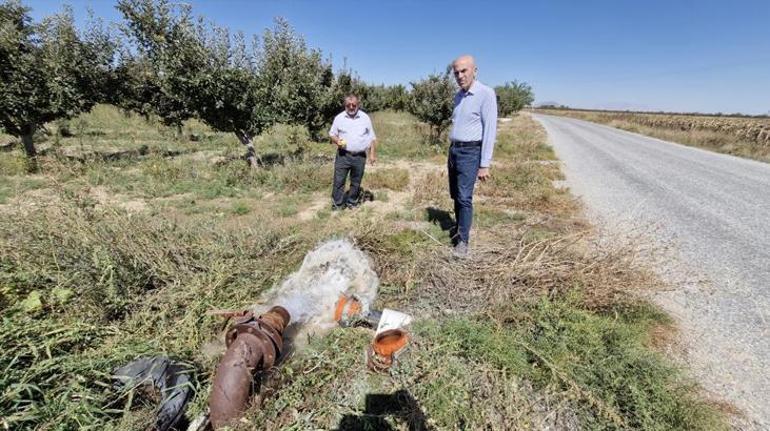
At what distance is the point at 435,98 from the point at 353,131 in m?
9.75

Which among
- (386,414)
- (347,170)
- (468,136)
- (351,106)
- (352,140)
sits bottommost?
(386,414)

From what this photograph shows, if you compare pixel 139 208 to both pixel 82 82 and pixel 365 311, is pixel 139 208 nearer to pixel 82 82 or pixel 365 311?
pixel 365 311

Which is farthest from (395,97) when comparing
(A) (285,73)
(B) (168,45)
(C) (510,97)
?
(B) (168,45)

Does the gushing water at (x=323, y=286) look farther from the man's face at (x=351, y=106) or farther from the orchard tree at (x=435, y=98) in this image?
→ the orchard tree at (x=435, y=98)

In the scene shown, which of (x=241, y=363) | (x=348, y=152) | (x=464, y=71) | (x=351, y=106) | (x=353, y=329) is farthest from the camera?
(x=348, y=152)

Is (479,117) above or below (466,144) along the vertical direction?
above

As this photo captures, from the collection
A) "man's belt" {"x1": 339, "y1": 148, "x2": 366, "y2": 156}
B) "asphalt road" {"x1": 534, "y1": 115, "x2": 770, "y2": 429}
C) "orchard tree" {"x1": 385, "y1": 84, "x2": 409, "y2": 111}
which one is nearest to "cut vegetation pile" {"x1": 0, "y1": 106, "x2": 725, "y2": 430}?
"asphalt road" {"x1": 534, "y1": 115, "x2": 770, "y2": 429}

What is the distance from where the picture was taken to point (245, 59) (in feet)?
27.0

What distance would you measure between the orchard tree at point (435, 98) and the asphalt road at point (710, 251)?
590cm

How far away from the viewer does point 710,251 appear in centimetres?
401

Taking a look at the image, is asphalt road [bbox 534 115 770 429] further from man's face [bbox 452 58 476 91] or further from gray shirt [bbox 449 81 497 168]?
man's face [bbox 452 58 476 91]

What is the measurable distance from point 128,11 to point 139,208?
5260mm

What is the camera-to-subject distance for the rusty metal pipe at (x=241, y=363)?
169cm

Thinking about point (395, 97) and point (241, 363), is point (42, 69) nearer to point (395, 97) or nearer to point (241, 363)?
point (241, 363)
